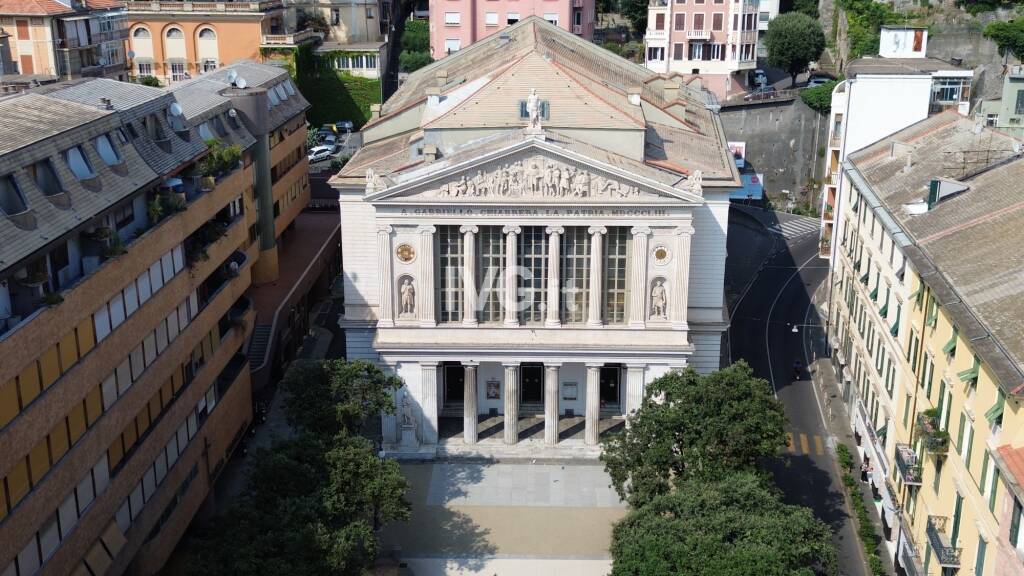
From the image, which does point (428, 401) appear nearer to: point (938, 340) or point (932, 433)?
point (938, 340)

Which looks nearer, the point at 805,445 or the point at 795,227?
the point at 805,445

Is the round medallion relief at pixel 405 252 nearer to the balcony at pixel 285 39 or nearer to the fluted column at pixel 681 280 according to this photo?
the fluted column at pixel 681 280

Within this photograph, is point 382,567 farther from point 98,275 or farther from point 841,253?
point 841,253

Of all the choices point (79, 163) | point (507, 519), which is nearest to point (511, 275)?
point (507, 519)

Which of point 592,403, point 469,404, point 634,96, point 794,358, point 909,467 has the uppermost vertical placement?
point 634,96

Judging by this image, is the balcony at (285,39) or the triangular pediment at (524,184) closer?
the triangular pediment at (524,184)

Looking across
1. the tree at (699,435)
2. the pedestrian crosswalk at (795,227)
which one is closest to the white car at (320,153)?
the pedestrian crosswalk at (795,227)
